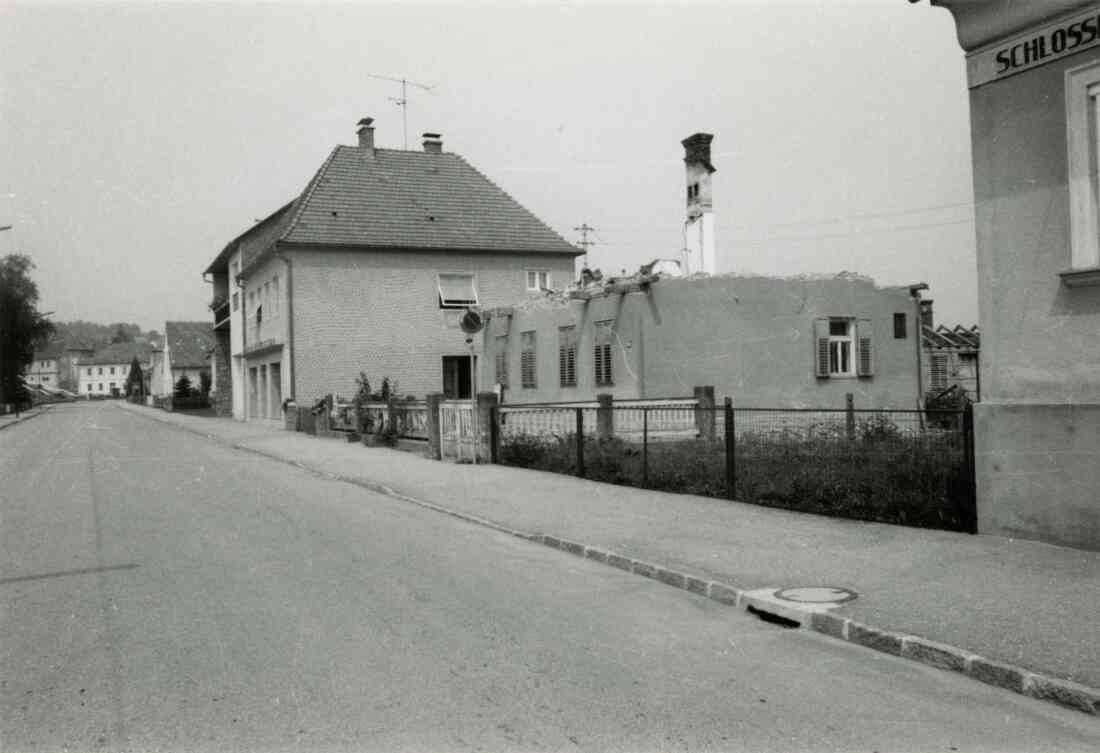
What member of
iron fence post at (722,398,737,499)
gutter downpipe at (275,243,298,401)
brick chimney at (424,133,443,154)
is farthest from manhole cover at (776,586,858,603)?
brick chimney at (424,133,443,154)

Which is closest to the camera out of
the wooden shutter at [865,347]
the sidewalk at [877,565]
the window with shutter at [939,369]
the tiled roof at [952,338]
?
the sidewalk at [877,565]

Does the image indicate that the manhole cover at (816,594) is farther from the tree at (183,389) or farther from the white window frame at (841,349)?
the tree at (183,389)

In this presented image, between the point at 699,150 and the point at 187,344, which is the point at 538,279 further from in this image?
the point at 187,344

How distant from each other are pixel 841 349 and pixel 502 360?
979 centimetres

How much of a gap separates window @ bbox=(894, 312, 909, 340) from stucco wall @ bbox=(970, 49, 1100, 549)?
14768 millimetres

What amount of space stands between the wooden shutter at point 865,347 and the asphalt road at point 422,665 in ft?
49.5

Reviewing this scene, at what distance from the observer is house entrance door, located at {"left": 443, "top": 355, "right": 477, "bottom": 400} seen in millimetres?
34750

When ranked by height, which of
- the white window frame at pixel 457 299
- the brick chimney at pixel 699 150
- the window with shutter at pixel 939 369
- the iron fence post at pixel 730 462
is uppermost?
the brick chimney at pixel 699 150

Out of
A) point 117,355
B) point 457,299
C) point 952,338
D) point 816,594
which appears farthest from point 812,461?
point 117,355

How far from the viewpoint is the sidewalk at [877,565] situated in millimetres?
5477

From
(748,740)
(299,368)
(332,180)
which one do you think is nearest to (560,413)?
(748,740)

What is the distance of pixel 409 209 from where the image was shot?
116 feet

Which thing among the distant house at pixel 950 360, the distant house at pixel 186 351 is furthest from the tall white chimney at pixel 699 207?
the distant house at pixel 186 351

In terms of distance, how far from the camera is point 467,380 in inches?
1382
